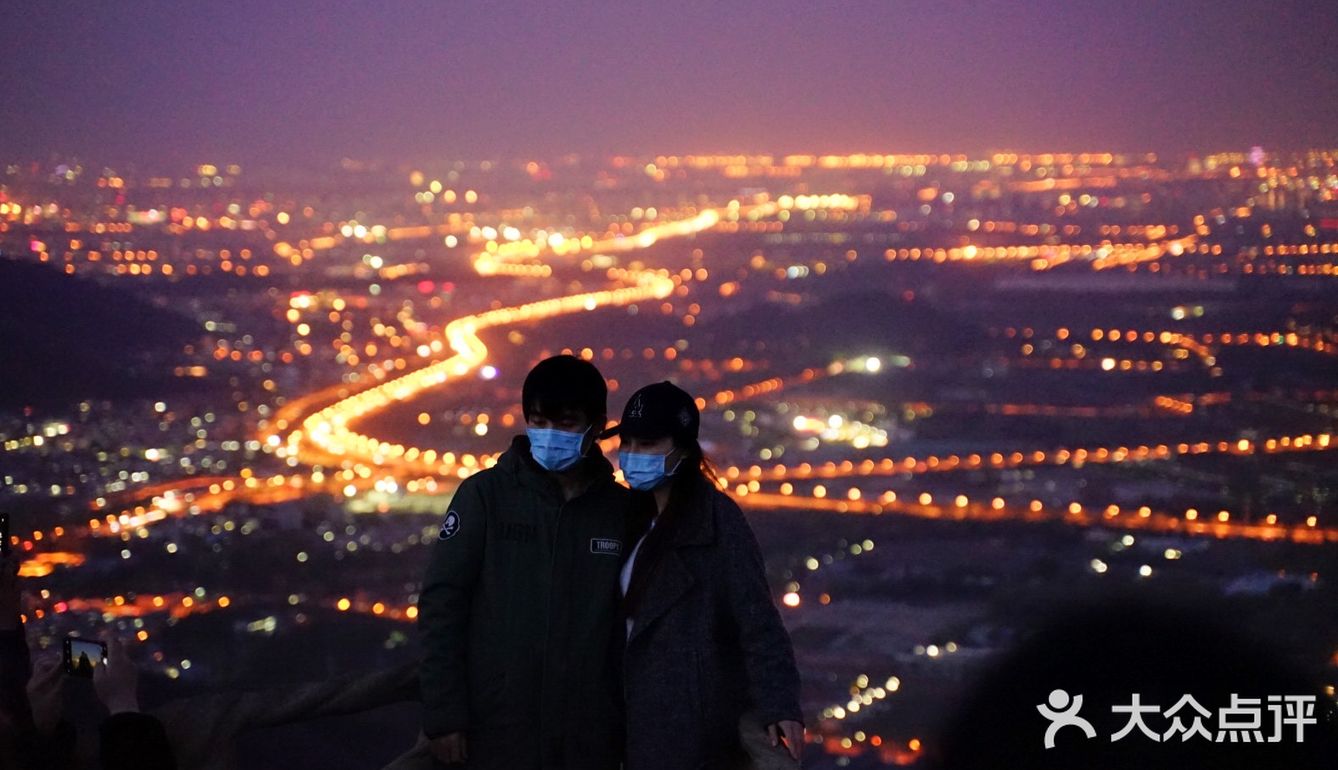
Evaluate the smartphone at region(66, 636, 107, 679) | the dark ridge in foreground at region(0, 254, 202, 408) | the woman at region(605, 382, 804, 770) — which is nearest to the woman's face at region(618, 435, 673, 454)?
the woman at region(605, 382, 804, 770)

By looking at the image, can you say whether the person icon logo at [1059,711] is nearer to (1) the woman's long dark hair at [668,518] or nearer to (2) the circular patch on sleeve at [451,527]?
(1) the woman's long dark hair at [668,518]

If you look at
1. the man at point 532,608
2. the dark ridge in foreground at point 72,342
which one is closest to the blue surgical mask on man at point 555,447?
the man at point 532,608

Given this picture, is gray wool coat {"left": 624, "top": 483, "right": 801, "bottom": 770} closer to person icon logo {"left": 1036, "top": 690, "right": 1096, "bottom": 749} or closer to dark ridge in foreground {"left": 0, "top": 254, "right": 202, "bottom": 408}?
person icon logo {"left": 1036, "top": 690, "right": 1096, "bottom": 749}

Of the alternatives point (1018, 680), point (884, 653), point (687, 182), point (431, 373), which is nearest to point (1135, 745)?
point (1018, 680)
